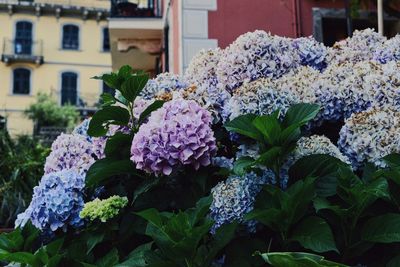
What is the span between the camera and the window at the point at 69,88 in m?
30.9

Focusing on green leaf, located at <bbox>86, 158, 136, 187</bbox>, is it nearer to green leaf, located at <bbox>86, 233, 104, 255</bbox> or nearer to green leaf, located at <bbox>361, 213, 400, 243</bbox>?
green leaf, located at <bbox>86, 233, 104, 255</bbox>

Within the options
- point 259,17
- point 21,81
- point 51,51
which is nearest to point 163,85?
point 259,17

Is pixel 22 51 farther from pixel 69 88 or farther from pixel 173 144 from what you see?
pixel 173 144

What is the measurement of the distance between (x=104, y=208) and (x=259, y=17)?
6.30 m

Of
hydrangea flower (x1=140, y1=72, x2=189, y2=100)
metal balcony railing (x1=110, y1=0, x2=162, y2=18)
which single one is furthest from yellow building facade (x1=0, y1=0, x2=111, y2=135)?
hydrangea flower (x1=140, y1=72, x2=189, y2=100)

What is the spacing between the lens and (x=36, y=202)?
1595mm

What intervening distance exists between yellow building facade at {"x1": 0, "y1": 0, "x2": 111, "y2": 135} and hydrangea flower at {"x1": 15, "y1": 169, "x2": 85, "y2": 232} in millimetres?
29352

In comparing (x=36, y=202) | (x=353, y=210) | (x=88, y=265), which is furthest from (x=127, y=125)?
(x=353, y=210)

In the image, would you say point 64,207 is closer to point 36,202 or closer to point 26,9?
point 36,202

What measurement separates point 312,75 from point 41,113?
27.3 meters

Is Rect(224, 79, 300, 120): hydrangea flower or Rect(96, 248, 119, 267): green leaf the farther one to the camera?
Rect(224, 79, 300, 120): hydrangea flower

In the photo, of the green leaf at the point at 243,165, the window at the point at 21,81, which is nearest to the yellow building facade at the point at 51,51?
the window at the point at 21,81

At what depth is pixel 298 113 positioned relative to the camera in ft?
4.53

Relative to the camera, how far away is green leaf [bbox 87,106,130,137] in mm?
1573
